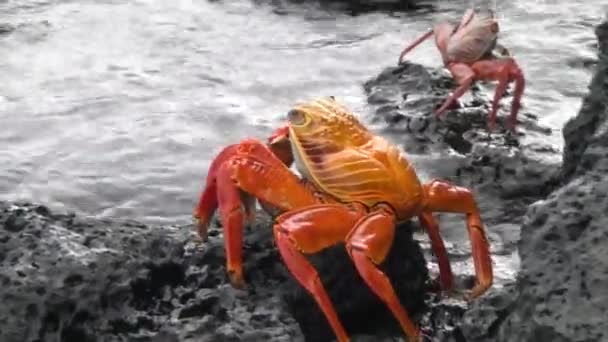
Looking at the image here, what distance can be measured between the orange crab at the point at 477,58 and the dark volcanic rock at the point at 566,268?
11.8 ft

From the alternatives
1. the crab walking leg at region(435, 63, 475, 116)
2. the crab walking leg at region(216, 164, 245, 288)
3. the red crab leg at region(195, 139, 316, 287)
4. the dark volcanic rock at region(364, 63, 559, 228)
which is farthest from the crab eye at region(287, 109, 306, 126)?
the crab walking leg at region(435, 63, 475, 116)

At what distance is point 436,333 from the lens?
4.45 m

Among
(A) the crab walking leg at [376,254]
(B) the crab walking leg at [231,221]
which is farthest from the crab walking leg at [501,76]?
(A) the crab walking leg at [376,254]

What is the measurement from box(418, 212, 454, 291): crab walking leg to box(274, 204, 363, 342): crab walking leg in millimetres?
442

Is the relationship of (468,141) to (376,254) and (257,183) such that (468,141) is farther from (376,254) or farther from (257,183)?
(376,254)

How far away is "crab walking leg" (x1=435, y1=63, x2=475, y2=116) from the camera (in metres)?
7.47

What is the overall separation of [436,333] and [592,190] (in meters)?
1.08

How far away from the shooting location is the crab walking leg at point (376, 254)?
4.06 meters

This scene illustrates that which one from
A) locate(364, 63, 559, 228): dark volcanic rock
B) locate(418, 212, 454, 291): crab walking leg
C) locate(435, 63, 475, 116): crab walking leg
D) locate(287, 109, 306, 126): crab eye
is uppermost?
locate(287, 109, 306, 126): crab eye

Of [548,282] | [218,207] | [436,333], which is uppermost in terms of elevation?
[548,282]

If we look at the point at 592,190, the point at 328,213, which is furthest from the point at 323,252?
the point at 592,190

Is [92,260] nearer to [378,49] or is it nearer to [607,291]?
[607,291]

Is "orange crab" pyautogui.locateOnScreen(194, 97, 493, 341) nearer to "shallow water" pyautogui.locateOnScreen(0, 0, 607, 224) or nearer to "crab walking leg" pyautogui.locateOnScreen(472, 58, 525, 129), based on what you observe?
"shallow water" pyautogui.locateOnScreen(0, 0, 607, 224)

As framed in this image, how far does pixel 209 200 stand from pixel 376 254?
1.00 metres
